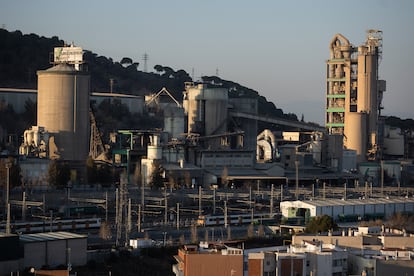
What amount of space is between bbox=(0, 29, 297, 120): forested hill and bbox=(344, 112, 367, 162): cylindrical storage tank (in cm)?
1366

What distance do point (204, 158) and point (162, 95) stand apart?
67.1 feet

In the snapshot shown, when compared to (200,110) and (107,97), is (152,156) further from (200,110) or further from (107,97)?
(107,97)

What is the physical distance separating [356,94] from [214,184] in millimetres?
11710

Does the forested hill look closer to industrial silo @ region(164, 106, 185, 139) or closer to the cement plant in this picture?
the cement plant

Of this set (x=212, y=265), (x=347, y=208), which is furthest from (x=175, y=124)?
(x=212, y=265)

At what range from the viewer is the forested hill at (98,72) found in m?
60.9

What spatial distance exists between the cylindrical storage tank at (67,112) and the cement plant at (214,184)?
5 centimetres

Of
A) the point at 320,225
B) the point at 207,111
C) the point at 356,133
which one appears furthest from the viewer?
the point at 356,133

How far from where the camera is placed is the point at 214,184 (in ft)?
134

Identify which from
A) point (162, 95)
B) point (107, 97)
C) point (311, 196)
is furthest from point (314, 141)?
point (162, 95)

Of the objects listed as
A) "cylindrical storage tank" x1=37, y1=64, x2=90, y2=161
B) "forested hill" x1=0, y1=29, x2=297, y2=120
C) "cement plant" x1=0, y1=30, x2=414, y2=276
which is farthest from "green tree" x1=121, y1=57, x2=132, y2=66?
"cylindrical storage tank" x1=37, y1=64, x2=90, y2=161

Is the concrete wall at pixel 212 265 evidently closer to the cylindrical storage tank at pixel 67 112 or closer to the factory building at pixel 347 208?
the factory building at pixel 347 208

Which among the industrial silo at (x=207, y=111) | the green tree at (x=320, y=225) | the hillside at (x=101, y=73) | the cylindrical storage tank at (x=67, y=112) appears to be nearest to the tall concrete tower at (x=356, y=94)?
the industrial silo at (x=207, y=111)

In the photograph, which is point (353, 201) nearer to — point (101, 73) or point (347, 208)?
point (347, 208)
